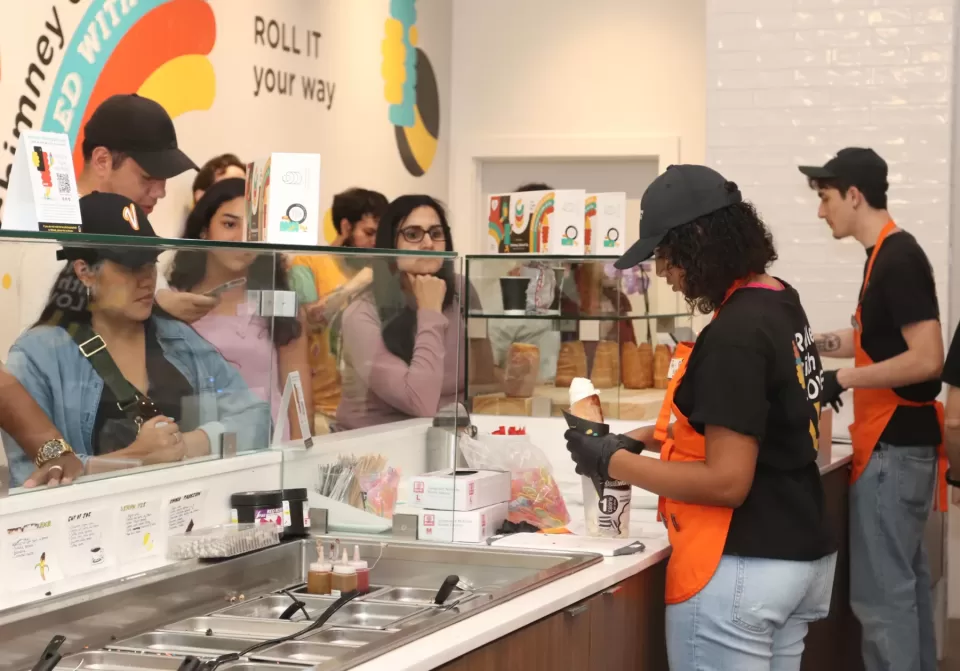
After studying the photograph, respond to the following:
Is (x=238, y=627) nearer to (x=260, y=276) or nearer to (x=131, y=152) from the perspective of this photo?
(x=260, y=276)

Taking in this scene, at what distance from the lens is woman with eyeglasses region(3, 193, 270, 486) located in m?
1.89

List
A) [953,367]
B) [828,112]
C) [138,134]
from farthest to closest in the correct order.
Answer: [828,112] → [138,134] → [953,367]

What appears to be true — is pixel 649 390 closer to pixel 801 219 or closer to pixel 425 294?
pixel 425 294

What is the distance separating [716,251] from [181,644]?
1.12 metres

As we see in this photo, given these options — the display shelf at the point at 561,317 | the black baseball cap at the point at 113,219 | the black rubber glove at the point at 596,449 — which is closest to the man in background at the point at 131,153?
the display shelf at the point at 561,317

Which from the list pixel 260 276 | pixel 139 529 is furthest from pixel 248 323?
pixel 139 529

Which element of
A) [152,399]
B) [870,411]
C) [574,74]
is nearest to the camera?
[152,399]

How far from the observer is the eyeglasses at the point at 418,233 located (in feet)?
12.8

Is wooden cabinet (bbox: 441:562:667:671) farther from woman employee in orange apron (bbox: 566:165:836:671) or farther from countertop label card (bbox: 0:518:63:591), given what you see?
countertop label card (bbox: 0:518:63:591)

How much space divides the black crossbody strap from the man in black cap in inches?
72.0

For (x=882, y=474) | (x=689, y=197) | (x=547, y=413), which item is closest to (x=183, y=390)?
(x=689, y=197)

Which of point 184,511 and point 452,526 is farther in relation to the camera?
point 452,526

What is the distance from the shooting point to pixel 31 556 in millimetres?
1834

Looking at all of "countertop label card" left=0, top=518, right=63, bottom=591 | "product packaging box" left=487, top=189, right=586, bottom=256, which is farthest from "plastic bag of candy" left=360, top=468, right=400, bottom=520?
"product packaging box" left=487, top=189, right=586, bottom=256
